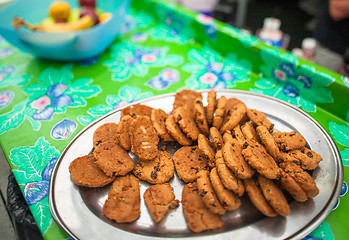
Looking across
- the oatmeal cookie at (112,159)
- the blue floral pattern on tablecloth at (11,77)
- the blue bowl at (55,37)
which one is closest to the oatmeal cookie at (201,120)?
the oatmeal cookie at (112,159)

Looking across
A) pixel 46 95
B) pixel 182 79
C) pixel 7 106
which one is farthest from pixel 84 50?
pixel 182 79

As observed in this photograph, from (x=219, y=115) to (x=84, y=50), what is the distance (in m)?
1.18

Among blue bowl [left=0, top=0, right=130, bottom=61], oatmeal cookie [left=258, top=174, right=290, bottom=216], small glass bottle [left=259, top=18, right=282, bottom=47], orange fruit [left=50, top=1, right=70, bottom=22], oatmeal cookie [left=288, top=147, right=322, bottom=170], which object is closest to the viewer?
oatmeal cookie [left=258, top=174, right=290, bottom=216]

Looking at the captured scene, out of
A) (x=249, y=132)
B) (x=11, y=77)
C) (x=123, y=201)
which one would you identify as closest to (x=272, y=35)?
(x=249, y=132)

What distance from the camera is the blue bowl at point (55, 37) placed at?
1.65 metres

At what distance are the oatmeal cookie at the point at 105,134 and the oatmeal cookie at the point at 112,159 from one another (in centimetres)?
6

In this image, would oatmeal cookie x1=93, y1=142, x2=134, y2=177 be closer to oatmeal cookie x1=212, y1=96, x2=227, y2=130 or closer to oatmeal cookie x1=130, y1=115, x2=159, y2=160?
oatmeal cookie x1=130, y1=115, x2=159, y2=160

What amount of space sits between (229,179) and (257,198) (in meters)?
0.13

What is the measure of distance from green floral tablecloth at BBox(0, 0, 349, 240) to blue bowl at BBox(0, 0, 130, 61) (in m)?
0.12

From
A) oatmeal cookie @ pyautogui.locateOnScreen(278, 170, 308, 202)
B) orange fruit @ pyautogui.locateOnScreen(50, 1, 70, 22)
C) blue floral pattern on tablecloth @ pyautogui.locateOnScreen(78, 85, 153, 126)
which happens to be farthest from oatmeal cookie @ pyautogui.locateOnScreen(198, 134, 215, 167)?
orange fruit @ pyautogui.locateOnScreen(50, 1, 70, 22)

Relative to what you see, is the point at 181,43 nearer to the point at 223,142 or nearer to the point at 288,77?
the point at 288,77

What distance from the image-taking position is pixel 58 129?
1381 millimetres

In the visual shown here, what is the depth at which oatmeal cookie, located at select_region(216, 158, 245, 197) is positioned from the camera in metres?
0.91

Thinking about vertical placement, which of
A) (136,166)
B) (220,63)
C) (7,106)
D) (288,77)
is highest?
(288,77)
